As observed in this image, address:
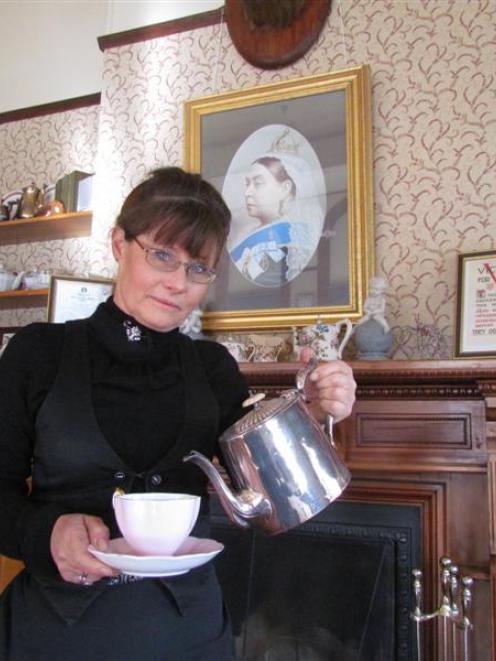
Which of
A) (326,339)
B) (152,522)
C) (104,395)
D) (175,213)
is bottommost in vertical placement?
(152,522)

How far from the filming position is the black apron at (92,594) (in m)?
0.70

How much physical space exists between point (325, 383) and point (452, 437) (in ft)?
2.79

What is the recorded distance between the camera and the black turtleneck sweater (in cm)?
73

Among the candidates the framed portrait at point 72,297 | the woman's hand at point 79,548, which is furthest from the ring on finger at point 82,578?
the framed portrait at point 72,297

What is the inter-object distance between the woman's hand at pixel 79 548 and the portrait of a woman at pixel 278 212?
4.45ft

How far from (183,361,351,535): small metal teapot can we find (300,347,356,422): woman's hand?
0.16ft

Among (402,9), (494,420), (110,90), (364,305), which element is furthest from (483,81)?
(110,90)

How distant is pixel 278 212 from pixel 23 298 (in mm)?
1119

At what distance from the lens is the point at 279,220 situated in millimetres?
1938

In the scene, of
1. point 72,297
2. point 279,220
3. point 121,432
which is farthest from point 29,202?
point 121,432

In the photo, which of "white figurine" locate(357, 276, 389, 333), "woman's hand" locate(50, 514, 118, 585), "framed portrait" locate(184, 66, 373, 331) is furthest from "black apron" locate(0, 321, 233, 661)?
"framed portrait" locate(184, 66, 373, 331)

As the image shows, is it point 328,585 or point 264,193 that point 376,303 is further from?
point 328,585

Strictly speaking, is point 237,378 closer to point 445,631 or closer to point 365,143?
point 445,631

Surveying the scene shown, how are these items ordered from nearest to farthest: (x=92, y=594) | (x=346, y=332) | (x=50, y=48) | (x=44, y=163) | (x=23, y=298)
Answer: (x=92, y=594), (x=346, y=332), (x=23, y=298), (x=44, y=163), (x=50, y=48)
